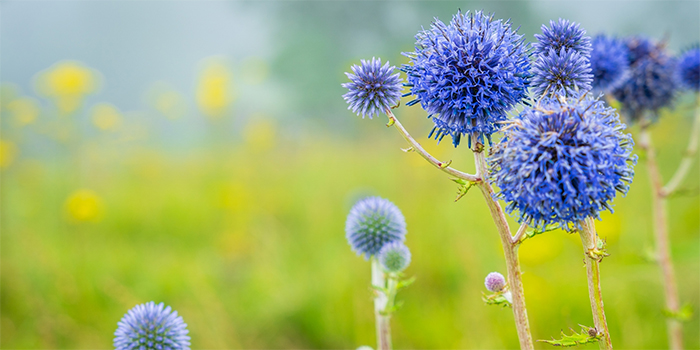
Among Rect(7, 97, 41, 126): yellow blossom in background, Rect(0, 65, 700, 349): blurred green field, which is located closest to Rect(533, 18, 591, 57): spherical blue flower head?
Rect(0, 65, 700, 349): blurred green field

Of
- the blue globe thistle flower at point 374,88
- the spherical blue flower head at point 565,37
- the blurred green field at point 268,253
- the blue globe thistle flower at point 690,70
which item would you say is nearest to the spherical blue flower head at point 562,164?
the spherical blue flower head at point 565,37

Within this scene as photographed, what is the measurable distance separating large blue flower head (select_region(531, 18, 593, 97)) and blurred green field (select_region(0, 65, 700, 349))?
7.01 feet

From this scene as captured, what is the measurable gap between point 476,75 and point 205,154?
7.29 m

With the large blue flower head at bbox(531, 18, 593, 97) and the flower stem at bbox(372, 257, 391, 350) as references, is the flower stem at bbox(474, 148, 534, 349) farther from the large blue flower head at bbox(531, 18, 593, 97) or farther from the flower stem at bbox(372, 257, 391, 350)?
the flower stem at bbox(372, 257, 391, 350)

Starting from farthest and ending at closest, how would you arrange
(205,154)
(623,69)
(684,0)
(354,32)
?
(354,32) < (684,0) < (205,154) < (623,69)

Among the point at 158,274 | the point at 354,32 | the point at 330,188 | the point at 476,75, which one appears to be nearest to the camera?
the point at 476,75

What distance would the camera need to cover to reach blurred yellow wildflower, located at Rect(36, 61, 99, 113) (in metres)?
4.59

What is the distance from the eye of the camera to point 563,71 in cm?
111

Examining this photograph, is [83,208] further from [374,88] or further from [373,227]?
[374,88]

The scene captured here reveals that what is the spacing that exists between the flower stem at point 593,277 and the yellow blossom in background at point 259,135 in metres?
5.00

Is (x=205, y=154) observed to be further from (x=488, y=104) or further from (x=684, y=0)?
(x=684, y=0)

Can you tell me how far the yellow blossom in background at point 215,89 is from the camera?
5691mm

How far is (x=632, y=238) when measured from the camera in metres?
4.57

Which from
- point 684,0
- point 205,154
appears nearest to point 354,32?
point 684,0
